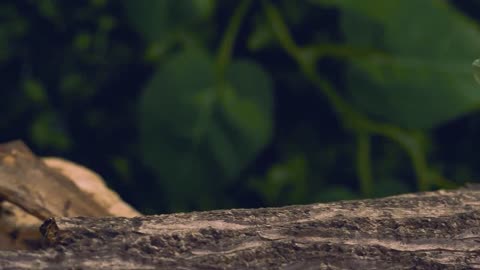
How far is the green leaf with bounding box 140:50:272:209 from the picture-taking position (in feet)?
4.33

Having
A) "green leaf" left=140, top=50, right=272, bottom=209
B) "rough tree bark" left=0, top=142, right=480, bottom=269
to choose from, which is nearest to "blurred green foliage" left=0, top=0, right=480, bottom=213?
"green leaf" left=140, top=50, right=272, bottom=209

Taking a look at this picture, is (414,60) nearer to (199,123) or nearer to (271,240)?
(199,123)

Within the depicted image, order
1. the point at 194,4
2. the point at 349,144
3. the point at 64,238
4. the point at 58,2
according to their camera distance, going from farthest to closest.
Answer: the point at 349,144 → the point at 58,2 → the point at 194,4 → the point at 64,238

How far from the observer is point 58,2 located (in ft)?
4.69

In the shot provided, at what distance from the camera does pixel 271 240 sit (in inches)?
24.5

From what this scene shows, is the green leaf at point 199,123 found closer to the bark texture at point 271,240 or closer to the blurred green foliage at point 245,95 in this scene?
the blurred green foliage at point 245,95

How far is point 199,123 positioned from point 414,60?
1.31ft

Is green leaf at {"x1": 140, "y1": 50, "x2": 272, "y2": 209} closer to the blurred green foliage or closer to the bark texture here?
the blurred green foliage

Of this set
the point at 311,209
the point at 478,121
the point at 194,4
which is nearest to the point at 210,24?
the point at 194,4

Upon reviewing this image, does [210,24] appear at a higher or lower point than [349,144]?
higher

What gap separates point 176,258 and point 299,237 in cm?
11

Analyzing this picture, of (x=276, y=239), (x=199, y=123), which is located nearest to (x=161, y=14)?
(x=199, y=123)

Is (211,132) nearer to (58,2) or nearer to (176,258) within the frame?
(58,2)

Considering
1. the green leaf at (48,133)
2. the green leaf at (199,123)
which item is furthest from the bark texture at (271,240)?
the green leaf at (48,133)
